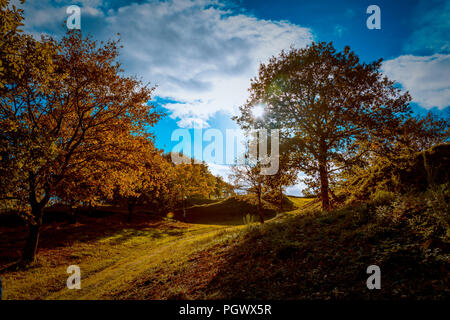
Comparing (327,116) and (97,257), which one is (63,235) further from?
(327,116)

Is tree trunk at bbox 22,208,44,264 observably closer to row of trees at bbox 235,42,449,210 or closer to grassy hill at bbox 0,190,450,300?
grassy hill at bbox 0,190,450,300

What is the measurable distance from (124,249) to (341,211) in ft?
68.4

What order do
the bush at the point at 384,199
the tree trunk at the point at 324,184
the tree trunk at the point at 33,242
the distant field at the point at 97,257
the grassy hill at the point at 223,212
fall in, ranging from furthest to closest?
the grassy hill at the point at 223,212 → the tree trunk at the point at 33,242 → the tree trunk at the point at 324,184 → the distant field at the point at 97,257 → the bush at the point at 384,199

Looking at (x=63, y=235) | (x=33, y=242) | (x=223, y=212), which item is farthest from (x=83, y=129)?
(x=223, y=212)

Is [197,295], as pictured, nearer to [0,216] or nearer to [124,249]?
[124,249]

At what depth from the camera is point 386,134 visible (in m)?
11.7

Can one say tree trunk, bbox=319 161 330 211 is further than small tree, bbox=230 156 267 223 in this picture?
No

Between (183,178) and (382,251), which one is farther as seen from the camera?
(183,178)

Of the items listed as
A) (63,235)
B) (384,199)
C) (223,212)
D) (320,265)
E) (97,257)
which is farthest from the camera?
(223,212)

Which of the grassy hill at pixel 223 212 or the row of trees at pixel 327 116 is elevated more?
the row of trees at pixel 327 116

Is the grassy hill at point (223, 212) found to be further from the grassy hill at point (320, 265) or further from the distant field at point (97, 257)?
the grassy hill at point (320, 265)

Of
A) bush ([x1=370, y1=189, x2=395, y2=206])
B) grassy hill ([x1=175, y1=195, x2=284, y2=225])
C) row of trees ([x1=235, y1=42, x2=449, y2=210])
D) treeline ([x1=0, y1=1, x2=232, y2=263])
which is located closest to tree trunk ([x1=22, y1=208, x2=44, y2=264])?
treeline ([x1=0, y1=1, x2=232, y2=263])

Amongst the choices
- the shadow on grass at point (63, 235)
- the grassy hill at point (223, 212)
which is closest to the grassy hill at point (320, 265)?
the shadow on grass at point (63, 235)
